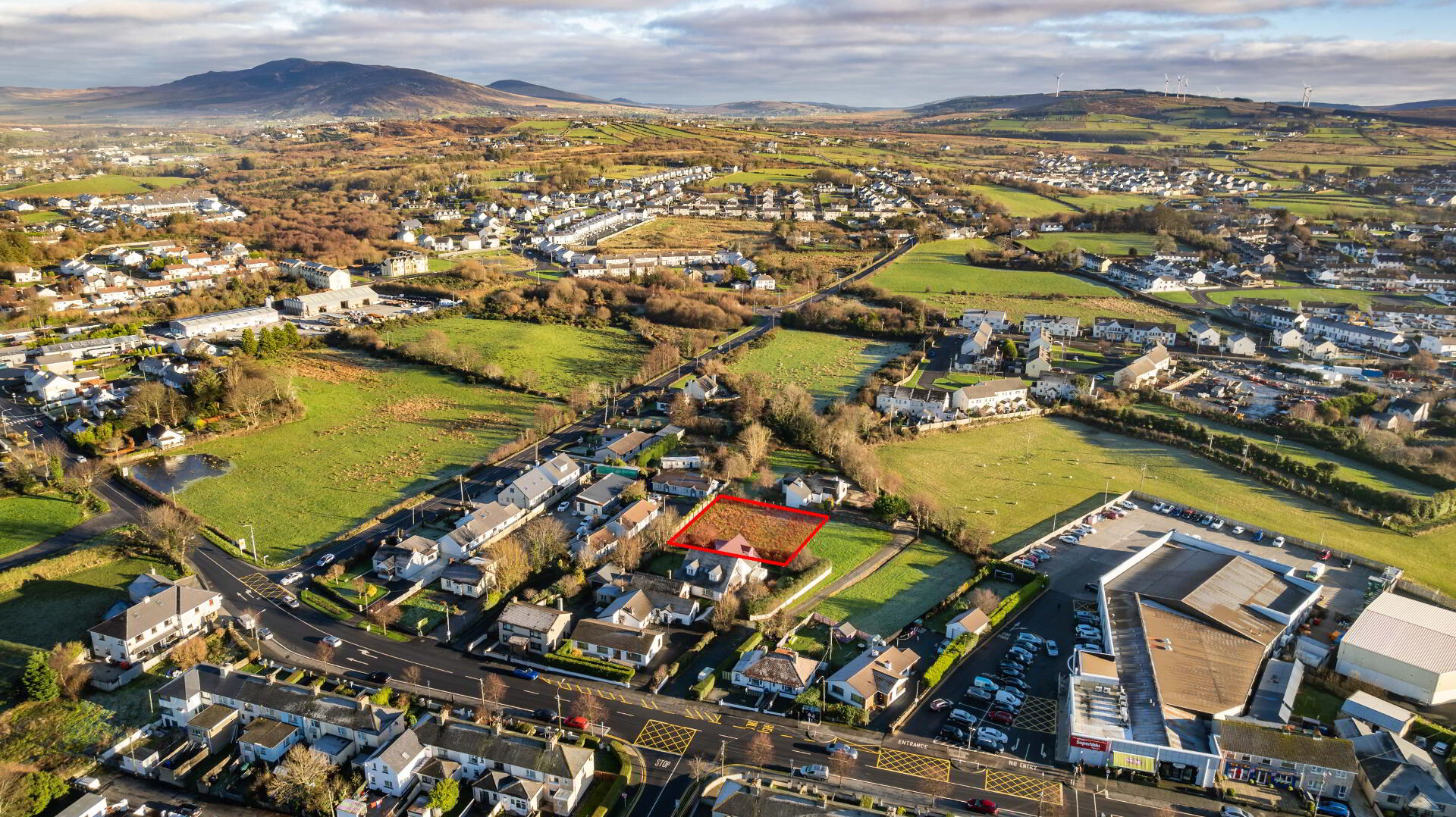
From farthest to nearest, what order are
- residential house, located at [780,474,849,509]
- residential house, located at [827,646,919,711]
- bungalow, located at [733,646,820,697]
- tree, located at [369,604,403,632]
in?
residential house, located at [780,474,849,509]
tree, located at [369,604,403,632]
bungalow, located at [733,646,820,697]
residential house, located at [827,646,919,711]

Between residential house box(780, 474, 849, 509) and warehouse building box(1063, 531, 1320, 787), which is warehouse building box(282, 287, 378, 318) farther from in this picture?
warehouse building box(1063, 531, 1320, 787)

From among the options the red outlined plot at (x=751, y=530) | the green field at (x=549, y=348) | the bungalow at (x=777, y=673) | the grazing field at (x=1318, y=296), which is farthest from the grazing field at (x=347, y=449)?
the grazing field at (x=1318, y=296)

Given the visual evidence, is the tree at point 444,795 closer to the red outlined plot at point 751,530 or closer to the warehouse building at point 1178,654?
the red outlined plot at point 751,530

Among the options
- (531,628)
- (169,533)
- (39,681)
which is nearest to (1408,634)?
(531,628)

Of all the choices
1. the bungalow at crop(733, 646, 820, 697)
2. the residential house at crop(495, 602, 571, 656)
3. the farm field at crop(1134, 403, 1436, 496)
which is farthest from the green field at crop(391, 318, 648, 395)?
the farm field at crop(1134, 403, 1436, 496)

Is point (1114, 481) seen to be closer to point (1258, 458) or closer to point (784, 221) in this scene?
point (1258, 458)

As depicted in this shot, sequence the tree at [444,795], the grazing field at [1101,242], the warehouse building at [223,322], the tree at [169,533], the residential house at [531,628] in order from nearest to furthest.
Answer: the tree at [444,795] → the residential house at [531,628] → the tree at [169,533] → the warehouse building at [223,322] → the grazing field at [1101,242]
